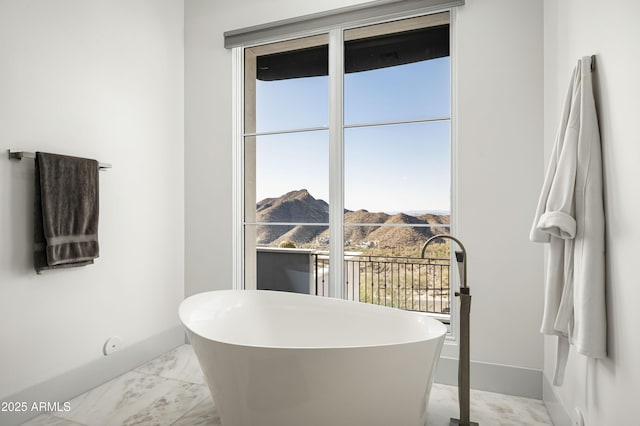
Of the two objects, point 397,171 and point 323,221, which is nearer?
point 397,171

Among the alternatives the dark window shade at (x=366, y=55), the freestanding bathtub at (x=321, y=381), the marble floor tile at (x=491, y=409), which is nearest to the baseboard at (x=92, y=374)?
the freestanding bathtub at (x=321, y=381)

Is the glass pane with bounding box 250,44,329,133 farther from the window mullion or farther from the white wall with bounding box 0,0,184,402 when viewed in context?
the white wall with bounding box 0,0,184,402

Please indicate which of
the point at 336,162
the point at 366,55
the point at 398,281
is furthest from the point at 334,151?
the point at 398,281

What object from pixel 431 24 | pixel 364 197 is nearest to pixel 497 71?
pixel 431 24

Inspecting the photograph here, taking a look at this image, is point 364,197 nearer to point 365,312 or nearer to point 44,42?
point 365,312

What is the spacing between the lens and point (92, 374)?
2289 mm

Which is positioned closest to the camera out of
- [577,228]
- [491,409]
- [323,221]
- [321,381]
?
[577,228]

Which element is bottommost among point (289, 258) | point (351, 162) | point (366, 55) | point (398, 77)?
point (289, 258)

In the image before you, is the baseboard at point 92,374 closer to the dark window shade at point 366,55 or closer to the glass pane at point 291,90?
the glass pane at point 291,90

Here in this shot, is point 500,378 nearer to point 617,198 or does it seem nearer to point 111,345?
point 617,198

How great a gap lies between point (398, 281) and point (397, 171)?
0.78 m

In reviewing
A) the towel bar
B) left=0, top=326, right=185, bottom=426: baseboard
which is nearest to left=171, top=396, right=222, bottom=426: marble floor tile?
left=0, top=326, right=185, bottom=426: baseboard

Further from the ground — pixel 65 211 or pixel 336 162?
pixel 336 162

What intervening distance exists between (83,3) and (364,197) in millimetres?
2207
